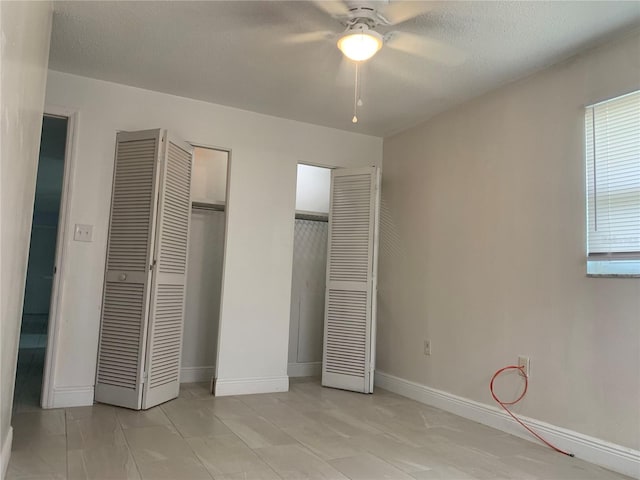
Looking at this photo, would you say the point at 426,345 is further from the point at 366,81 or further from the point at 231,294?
the point at 366,81

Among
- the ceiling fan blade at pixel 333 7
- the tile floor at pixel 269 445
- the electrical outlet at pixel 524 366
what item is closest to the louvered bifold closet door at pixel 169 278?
the tile floor at pixel 269 445

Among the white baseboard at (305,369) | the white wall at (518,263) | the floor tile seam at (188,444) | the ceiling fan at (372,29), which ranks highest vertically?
the ceiling fan at (372,29)

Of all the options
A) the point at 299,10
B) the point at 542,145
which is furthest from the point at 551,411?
the point at 299,10

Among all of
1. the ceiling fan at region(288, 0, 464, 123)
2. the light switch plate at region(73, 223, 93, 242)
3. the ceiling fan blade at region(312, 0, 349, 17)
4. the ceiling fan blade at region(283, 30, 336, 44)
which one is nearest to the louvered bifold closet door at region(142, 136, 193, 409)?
the light switch plate at region(73, 223, 93, 242)

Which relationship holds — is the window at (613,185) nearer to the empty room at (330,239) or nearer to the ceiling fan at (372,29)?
the empty room at (330,239)

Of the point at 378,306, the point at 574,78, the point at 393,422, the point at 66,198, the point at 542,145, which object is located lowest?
the point at 393,422

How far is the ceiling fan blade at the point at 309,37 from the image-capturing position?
256cm

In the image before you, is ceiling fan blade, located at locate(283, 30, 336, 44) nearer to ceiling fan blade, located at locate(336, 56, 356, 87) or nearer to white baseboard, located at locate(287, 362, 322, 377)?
ceiling fan blade, located at locate(336, 56, 356, 87)

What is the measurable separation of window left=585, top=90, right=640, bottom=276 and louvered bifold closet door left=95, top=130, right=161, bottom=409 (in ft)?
8.78

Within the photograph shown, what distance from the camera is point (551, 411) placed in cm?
265

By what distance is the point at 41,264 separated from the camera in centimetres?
997

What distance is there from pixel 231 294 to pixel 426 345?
1.57 metres

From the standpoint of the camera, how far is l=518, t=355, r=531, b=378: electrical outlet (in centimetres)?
280

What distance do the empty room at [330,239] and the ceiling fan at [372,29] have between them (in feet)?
0.05
